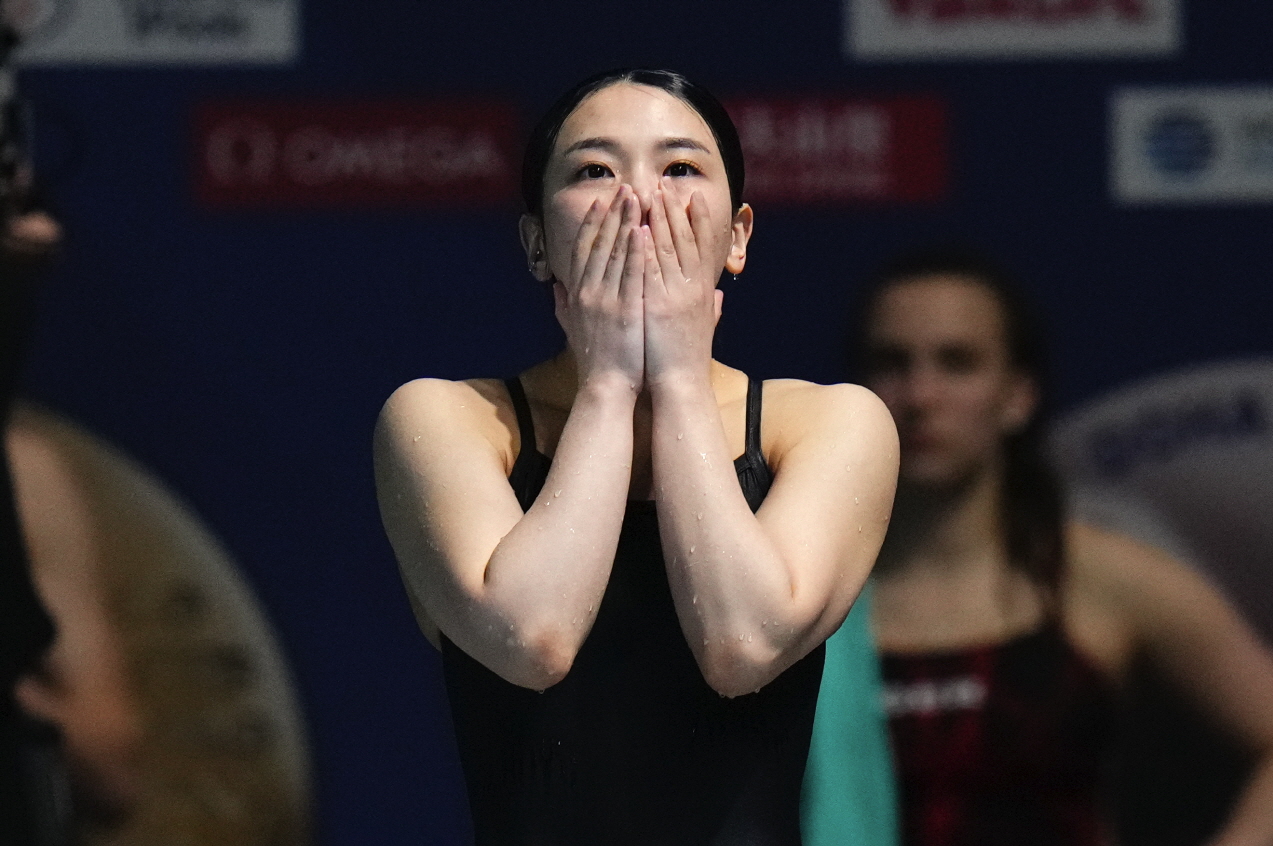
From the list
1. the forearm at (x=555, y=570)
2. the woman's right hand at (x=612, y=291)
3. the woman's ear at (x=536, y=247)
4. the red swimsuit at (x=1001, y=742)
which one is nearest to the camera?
the forearm at (x=555, y=570)

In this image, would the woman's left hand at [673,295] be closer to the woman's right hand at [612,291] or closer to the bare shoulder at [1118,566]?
the woman's right hand at [612,291]

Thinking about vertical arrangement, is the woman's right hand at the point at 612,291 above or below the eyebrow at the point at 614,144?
below

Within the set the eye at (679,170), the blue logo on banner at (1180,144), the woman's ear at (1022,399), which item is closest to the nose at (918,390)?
the woman's ear at (1022,399)

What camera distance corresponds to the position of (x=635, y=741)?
5.07ft

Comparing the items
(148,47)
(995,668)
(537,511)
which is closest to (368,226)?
(148,47)

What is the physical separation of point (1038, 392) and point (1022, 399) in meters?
0.03

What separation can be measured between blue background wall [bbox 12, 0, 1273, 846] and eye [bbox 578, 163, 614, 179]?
1.83 m

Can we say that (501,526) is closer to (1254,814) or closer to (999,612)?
(999,612)

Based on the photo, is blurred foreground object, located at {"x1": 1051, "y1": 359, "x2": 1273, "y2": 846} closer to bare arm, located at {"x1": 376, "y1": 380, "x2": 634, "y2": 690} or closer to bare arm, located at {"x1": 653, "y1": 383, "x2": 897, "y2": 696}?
bare arm, located at {"x1": 653, "y1": 383, "x2": 897, "y2": 696}

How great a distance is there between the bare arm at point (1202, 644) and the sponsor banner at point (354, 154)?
1.43 m

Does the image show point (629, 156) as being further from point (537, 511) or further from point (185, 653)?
point (185, 653)

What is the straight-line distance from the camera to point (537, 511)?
4.88 ft

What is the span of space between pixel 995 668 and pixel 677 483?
6.88ft

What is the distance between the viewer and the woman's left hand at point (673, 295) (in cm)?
155
